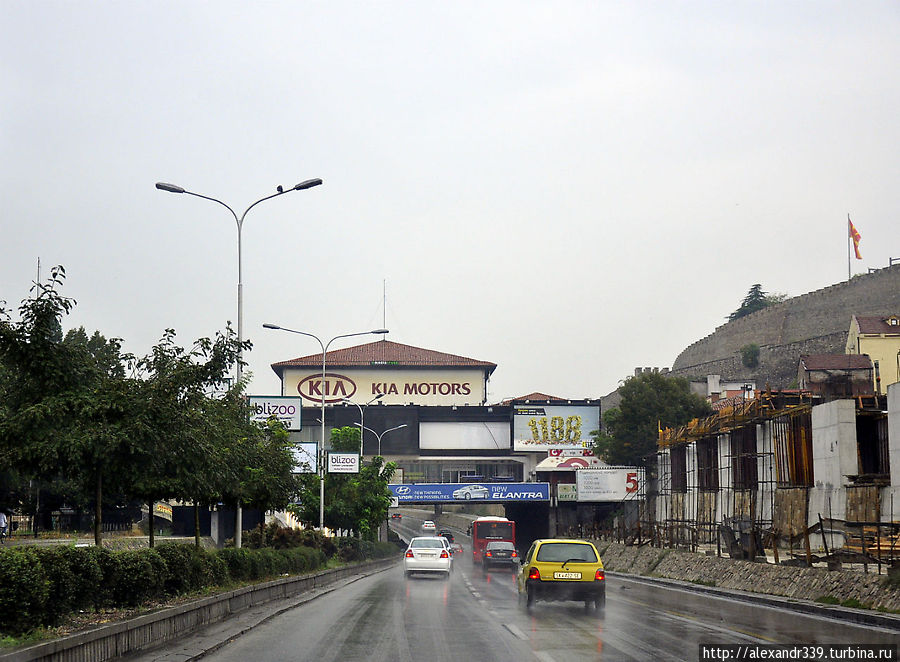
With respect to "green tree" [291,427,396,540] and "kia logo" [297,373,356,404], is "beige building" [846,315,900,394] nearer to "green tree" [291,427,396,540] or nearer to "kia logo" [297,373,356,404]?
"green tree" [291,427,396,540]

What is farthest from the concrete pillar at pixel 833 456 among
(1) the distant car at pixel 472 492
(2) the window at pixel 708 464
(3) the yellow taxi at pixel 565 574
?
(1) the distant car at pixel 472 492

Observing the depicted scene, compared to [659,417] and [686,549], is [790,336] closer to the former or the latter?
[659,417]

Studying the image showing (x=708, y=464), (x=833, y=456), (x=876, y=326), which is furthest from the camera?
(x=876, y=326)

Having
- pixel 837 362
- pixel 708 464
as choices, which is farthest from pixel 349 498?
pixel 837 362

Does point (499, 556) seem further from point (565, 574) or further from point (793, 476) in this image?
point (565, 574)

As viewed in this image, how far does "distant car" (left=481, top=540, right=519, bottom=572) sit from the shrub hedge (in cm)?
3331

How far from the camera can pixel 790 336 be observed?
12662 centimetres

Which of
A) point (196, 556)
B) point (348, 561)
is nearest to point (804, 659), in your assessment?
point (196, 556)

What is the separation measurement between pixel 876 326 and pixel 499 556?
5428 cm

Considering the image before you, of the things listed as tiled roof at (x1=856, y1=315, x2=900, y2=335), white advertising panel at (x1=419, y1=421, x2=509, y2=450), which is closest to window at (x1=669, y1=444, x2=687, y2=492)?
tiled roof at (x1=856, y1=315, x2=900, y2=335)

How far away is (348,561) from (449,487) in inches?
1230

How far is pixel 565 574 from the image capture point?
23.3 m

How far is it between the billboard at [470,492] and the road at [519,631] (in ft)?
192

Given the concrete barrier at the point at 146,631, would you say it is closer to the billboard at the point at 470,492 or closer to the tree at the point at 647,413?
the billboard at the point at 470,492
